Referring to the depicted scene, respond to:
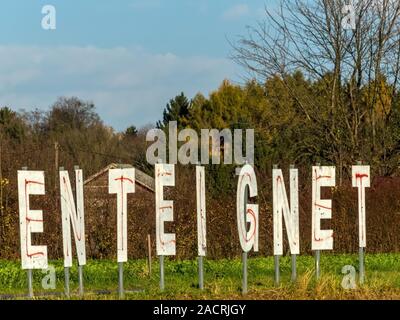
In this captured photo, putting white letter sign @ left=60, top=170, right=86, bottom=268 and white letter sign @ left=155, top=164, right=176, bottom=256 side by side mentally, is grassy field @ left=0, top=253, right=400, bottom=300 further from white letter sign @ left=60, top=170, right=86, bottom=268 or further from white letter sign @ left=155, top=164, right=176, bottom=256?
white letter sign @ left=60, top=170, right=86, bottom=268

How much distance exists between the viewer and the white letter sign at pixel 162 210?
13.7 meters

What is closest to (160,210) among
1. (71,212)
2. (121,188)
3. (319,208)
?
(121,188)

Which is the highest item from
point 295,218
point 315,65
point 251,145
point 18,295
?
point 315,65

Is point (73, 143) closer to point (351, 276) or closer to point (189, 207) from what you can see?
point (189, 207)

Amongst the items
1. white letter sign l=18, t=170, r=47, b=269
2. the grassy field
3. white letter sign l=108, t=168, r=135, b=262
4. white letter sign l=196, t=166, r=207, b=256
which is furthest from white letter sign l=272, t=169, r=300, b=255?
white letter sign l=18, t=170, r=47, b=269

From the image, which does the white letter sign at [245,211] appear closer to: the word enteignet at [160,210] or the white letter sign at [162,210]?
the word enteignet at [160,210]

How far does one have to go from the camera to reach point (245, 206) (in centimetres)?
1312

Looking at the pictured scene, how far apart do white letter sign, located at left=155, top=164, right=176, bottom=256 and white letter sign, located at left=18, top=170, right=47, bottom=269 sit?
75.6 inches

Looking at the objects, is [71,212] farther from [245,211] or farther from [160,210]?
[245,211]

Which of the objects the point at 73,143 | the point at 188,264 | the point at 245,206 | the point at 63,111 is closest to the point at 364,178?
the point at 245,206

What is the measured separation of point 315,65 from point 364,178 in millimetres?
13547

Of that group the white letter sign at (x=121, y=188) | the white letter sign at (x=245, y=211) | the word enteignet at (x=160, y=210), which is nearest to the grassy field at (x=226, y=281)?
the word enteignet at (x=160, y=210)

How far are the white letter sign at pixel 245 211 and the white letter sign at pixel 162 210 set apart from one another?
127 cm

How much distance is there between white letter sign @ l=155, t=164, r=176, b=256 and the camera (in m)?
A: 13.7
